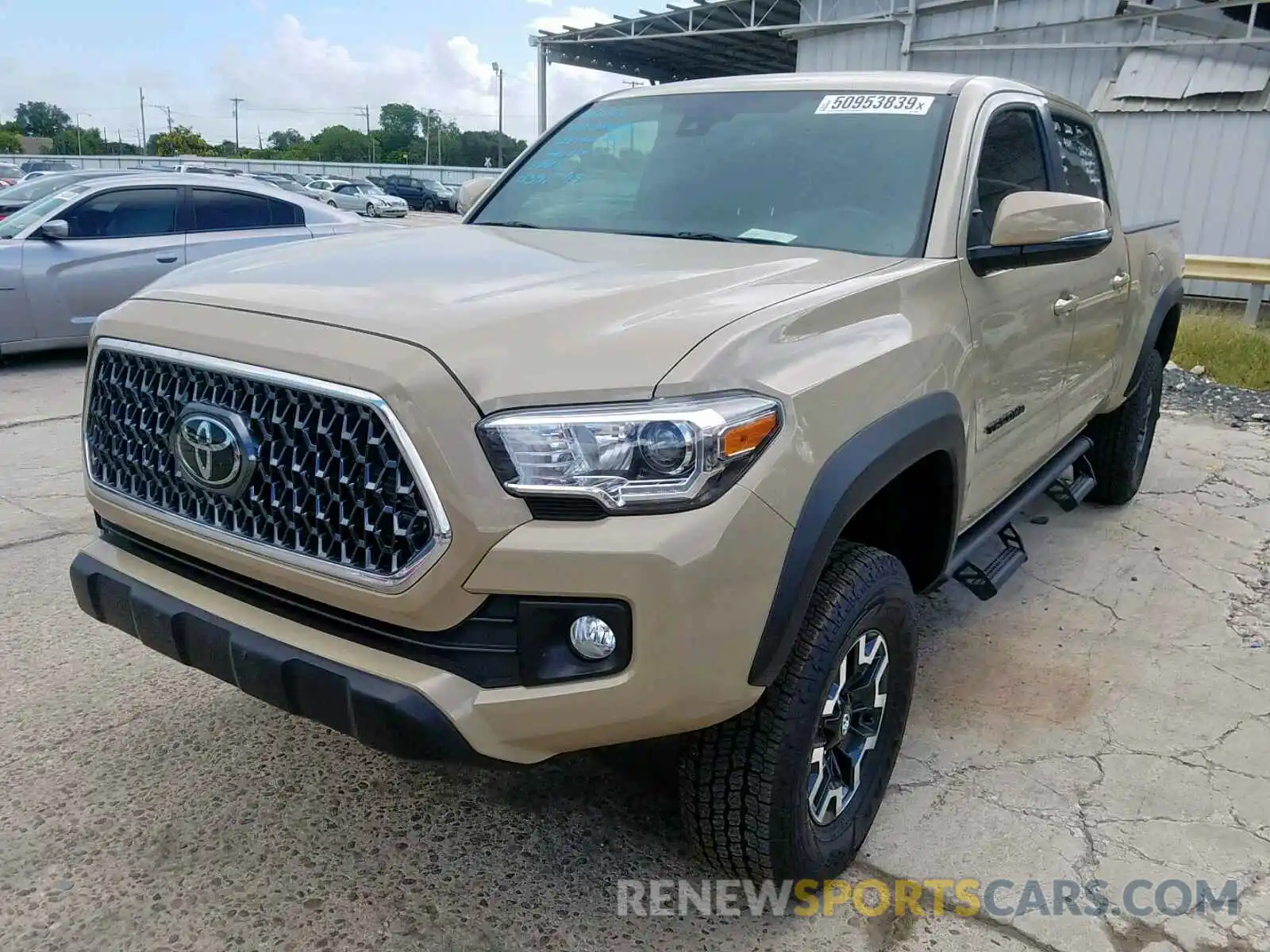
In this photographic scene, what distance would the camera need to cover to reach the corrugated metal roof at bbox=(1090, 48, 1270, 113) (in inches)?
496

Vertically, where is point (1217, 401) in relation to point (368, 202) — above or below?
below

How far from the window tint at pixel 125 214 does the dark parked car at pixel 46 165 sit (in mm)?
27160

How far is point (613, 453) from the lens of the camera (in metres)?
1.81

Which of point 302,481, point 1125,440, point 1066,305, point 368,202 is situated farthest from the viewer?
point 368,202

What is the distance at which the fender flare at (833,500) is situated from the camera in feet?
6.34

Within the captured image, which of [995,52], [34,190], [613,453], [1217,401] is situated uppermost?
[995,52]

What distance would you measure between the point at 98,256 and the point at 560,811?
7.33m

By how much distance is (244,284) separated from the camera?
2275 mm

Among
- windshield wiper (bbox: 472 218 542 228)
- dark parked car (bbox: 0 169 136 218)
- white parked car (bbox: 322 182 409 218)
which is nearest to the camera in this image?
windshield wiper (bbox: 472 218 542 228)

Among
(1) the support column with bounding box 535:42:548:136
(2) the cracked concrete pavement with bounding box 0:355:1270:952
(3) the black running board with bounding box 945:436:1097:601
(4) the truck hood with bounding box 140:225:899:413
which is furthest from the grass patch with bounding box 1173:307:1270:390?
(1) the support column with bounding box 535:42:548:136

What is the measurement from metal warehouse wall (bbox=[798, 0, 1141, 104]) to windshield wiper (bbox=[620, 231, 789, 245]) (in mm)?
11752

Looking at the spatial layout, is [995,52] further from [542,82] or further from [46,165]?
[46,165]

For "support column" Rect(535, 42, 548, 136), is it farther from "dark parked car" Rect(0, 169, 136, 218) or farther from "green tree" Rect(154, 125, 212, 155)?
"green tree" Rect(154, 125, 212, 155)

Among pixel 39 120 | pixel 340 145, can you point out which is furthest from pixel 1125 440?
pixel 39 120
